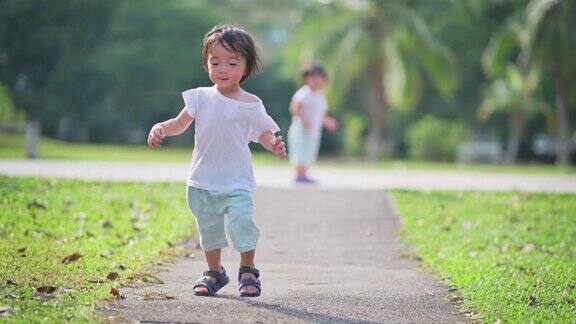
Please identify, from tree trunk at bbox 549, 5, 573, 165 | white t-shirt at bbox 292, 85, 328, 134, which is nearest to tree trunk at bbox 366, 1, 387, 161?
tree trunk at bbox 549, 5, 573, 165

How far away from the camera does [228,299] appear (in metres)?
5.46

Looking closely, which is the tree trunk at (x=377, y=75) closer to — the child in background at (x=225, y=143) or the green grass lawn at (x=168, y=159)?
the green grass lawn at (x=168, y=159)

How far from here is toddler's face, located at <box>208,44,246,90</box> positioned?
5.64m

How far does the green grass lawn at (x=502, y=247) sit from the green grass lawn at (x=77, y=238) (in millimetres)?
2071

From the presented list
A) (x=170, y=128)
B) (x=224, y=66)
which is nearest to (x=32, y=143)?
(x=170, y=128)

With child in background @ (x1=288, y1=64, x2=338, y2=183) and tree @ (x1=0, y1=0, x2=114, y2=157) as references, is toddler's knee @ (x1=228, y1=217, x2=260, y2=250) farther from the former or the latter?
tree @ (x1=0, y1=0, x2=114, y2=157)

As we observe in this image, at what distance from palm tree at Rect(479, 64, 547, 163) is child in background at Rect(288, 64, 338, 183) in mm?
26101

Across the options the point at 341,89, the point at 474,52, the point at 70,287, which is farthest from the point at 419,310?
the point at 474,52

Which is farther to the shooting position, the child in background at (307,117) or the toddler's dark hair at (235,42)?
the child in background at (307,117)

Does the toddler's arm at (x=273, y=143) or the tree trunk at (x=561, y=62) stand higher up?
the tree trunk at (x=561, y=62)

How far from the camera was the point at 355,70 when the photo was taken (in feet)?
99.1

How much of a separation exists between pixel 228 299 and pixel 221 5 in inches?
2086

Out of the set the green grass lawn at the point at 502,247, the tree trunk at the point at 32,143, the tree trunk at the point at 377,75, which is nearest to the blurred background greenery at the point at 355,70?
the tree trunk at the point at 377,75

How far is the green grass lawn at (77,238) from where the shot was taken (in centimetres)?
511
